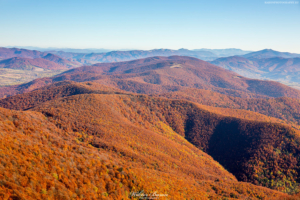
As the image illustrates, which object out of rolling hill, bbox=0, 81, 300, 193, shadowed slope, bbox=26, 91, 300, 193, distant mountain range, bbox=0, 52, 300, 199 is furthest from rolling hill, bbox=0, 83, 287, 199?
rolling hill, bbox=0, 81, 300, 193

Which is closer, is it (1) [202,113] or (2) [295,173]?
(2) [295,173]

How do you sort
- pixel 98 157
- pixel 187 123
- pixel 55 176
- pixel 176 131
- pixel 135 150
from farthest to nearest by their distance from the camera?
pixel 187 123, pixel 176 131, pixel 135 150, pixel 98 157, pixel 55 176

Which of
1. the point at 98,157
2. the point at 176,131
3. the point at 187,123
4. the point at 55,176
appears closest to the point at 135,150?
the point at 98,157

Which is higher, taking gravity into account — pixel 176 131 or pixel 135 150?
pixel 135 150

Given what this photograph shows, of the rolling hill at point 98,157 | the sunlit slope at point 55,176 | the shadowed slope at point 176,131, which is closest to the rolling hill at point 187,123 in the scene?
the shadowed slope at point 176,131

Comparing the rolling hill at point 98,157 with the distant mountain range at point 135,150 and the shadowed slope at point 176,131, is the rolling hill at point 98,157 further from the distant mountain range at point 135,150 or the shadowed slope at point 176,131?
the shadowed slope at point 176,131

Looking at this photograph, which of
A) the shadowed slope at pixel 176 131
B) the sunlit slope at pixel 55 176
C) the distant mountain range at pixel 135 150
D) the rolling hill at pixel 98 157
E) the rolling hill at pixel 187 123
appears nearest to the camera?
the sunlit slope at pixel 55 176

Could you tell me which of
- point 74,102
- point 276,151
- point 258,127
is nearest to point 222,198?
point 276,151

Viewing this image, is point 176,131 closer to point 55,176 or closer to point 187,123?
point 187,123

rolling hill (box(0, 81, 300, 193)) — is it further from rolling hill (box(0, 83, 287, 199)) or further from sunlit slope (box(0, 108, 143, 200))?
sunlit slope (box(0, 108, 143, 200))

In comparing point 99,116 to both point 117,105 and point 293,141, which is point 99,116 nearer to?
point 117,105

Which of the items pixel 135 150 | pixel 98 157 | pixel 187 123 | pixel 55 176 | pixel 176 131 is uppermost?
pixel 55 176
